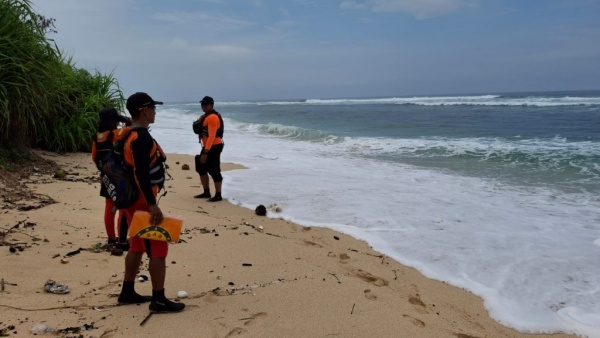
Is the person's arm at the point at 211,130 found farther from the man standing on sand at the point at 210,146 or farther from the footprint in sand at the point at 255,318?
the footprint in sand at the point at 255,318

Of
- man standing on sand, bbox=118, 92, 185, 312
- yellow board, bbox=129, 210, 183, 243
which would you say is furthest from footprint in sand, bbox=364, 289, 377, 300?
yellow board, bbox=129, 210, 183, 243

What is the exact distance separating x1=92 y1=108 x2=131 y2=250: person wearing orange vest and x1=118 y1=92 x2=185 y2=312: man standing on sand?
3.95 ft

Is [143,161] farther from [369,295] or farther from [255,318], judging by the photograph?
[369,295]

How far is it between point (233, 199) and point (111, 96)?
561 cm

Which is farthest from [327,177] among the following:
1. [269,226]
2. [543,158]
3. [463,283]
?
[543,158]

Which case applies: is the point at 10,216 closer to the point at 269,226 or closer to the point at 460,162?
the point at 269,226

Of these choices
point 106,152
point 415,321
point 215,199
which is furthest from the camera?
point 215,199

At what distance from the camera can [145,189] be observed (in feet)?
10.2

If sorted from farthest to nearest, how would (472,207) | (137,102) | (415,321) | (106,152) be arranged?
1. (472,207)
2. (106,152)
3. (415,321)
4. (137,102)

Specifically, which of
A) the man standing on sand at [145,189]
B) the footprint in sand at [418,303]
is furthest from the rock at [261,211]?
the man standing on sand at [145,189]

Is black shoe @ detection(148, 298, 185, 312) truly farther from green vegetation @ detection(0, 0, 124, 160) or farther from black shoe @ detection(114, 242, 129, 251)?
green vegetation @ detection(0, 0, 124, 160)

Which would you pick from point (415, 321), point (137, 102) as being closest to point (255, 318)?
point (415, 321)

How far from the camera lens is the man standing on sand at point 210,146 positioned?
758cm

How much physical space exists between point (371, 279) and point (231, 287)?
1.31 meters
